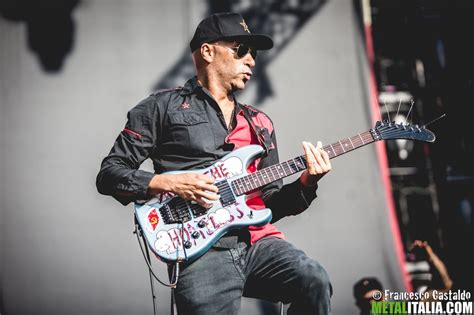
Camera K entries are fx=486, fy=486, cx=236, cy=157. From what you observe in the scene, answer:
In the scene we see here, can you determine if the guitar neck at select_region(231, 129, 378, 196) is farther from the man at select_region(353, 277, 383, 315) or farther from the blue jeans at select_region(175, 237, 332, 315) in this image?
the man at select_region(353, 277, 383, 315)

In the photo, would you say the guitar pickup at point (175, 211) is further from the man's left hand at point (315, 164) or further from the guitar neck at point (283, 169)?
the man's left hand at point (315, 164)

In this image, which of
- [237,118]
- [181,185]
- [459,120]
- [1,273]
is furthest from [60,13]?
[459,120]

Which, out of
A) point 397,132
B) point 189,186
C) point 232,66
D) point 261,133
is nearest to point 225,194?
point 189,186

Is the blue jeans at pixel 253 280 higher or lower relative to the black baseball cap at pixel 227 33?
lower

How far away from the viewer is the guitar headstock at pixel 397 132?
2.84 metres

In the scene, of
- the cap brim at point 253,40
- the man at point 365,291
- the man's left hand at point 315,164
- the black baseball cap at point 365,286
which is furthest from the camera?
the black baseball cap at point 365,286

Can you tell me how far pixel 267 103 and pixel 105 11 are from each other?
1927 millimetres

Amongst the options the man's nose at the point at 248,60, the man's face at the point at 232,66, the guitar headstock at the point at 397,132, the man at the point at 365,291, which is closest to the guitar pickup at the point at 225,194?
the man's face at the point at 232,66

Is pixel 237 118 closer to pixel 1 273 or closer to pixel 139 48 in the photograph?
pixel 139 48

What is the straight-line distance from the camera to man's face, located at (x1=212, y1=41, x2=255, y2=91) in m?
2.95

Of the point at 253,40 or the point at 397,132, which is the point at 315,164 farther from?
the point at 253,40

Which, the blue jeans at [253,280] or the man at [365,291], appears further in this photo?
the man at [365,291]

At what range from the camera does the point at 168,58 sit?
5.01 metres

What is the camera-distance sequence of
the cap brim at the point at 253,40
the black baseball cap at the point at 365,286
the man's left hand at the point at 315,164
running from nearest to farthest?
the man's left hand at the point at 315,164 < the cap brim at the point at 253,40 < the black baseball cap at the point at 365,286
